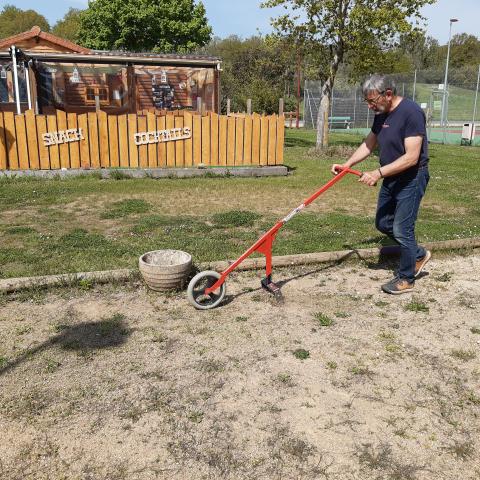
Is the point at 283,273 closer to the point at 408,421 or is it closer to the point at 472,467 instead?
the point at 408,421

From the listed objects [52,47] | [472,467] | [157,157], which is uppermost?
[52,47]

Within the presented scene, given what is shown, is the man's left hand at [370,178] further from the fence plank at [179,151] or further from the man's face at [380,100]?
the fence plank at [179,151]

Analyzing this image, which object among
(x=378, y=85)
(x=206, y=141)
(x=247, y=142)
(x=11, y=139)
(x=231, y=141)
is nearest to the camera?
(x=378, y=85)

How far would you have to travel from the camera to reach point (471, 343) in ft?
12.9

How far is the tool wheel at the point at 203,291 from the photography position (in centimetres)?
438

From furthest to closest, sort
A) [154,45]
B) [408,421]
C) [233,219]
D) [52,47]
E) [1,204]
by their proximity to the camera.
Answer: [154,45] → [52,47] → [1,204] → [233,219] → [408,421]

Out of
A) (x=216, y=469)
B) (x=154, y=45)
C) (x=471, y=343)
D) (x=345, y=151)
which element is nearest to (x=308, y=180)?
(x=345, y=151)

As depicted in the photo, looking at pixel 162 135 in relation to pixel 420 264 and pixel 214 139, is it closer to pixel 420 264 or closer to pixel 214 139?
pixel 214 139

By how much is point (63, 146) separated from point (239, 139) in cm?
390

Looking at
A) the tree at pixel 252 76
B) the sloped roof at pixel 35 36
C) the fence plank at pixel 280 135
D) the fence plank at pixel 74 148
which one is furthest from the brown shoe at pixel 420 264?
the sloped roof at pixel 35 36

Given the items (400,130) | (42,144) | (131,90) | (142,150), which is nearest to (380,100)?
(400,130)

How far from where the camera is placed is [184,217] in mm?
7676

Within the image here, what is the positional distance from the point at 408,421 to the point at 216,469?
46.3 inches

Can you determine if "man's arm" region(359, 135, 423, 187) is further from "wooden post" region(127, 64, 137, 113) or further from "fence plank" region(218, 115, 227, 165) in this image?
"wooden post" region(127, 64, 137, 113)
